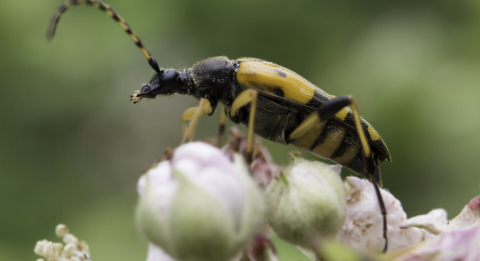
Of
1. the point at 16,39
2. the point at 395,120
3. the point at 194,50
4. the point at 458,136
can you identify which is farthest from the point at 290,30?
the point at 16,39

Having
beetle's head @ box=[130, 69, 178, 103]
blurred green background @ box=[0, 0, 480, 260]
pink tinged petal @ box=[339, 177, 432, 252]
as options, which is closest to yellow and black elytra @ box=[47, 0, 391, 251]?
beetle's head @ box=[130, 69, 178, 103]

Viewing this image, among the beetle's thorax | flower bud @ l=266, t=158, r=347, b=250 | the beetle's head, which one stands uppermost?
the beetle's head

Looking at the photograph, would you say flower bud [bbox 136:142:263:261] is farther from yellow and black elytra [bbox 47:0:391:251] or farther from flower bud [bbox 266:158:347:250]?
yellow and black elytra [bbox 47:0:391:251]

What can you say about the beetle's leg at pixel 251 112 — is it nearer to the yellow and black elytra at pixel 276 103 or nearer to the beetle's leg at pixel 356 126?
the yellow and black elytra at pixel 276 103

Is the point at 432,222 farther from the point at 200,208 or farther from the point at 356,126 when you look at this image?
the point at 200,208

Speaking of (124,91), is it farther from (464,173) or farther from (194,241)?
(194,241)

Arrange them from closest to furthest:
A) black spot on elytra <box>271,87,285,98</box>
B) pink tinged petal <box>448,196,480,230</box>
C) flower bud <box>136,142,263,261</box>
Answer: flower bud <box>136,142,263,261</box> < pink tinged petal <box>448,196,480,230</box> < black spot on elytra <box>271,87,285,98</box>
